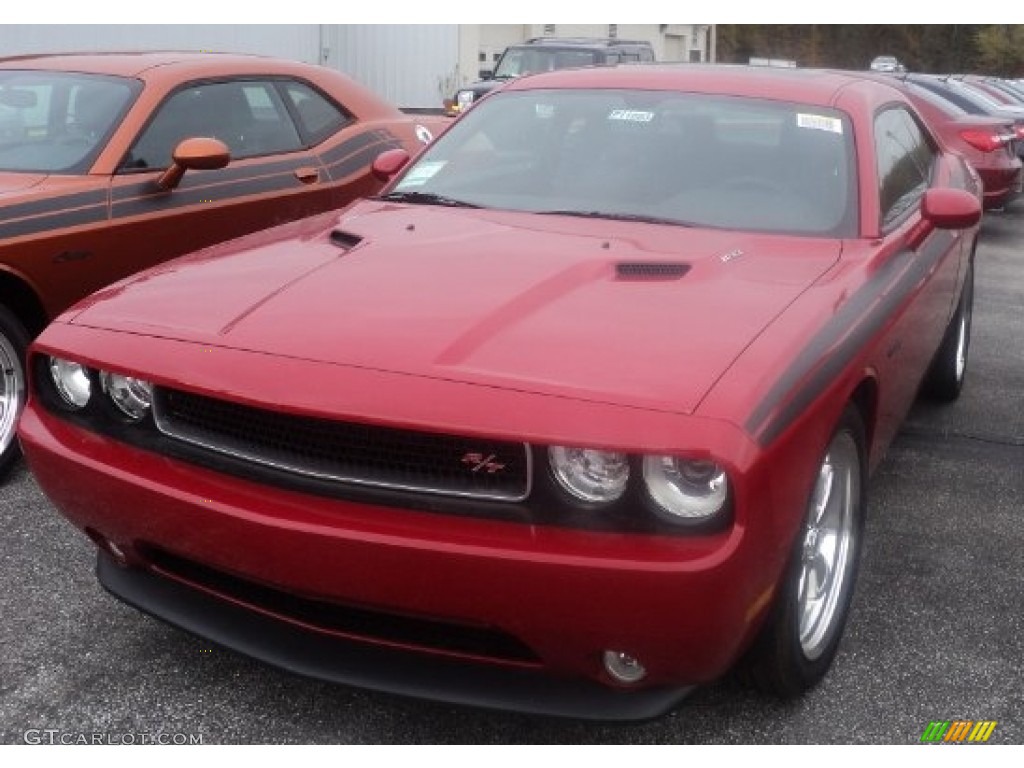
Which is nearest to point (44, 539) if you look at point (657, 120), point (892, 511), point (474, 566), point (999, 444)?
point (474, 566)

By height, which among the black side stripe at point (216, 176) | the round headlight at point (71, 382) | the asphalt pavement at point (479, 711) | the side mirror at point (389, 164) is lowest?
the asphalt pavement at point (479, 711)

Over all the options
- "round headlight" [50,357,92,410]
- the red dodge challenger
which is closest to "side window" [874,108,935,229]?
the red dodge challenger

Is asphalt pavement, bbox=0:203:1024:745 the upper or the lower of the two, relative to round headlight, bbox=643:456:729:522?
lower

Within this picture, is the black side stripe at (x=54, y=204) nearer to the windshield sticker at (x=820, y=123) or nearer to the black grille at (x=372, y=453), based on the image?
the black grille at (x=372, y=453)

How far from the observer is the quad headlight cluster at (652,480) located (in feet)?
7.36

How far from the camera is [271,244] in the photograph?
132 inches

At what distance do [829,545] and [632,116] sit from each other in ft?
5.02

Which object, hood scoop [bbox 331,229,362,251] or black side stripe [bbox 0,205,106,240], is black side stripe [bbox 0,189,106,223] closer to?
black side stripe [bbox 0,205,106,240]

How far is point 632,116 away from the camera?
379cm

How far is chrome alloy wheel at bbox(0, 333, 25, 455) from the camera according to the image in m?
4.14

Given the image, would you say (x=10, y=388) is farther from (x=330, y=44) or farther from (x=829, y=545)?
(x=330, y=44)

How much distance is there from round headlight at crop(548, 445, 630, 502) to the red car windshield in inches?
50.7

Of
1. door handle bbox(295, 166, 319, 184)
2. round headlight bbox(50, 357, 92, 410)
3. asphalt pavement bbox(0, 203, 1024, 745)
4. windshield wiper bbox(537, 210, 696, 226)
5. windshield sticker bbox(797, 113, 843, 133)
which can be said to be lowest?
asphalt pavement bbox(0, 203, 1024, 745)

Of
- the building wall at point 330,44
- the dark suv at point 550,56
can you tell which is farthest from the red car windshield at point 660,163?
the dark suv at point 550,56
